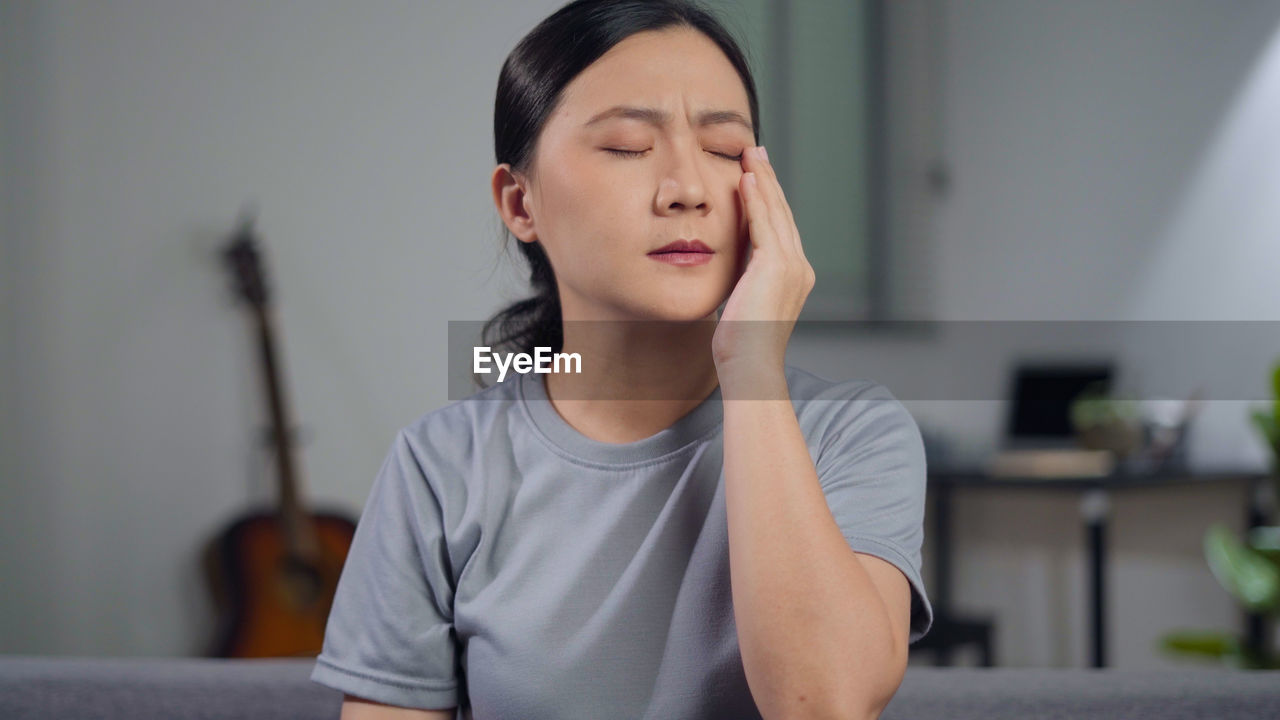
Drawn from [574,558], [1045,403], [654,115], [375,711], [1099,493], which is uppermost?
[654,115]

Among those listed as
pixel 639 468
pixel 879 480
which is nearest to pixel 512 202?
pixel 639 468

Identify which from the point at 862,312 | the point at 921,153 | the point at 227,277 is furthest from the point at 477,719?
the point at 921,153

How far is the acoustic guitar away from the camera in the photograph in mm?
2311

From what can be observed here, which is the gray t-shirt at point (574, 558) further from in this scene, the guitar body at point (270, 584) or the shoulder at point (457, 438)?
the guitar body at point (270, 584)

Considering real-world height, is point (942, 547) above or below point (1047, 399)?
below

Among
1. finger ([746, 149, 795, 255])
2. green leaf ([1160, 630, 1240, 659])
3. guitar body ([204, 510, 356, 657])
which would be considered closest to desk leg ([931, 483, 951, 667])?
green leaf ([1160, 630, 1240, 659])

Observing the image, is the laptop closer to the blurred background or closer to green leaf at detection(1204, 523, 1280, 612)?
the blurred background

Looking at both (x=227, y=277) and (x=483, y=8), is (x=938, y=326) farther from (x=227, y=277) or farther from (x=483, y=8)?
(x=227, y=277)

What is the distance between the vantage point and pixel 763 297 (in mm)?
749

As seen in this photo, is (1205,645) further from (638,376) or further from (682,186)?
(682,186)

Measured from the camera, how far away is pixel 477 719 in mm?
815

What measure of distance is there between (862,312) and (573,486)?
2407mm

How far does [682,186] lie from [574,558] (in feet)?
0.98

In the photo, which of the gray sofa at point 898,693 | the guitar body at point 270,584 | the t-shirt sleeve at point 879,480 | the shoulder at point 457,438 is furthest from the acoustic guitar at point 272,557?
the t-shirt sleeve at point 879,480
